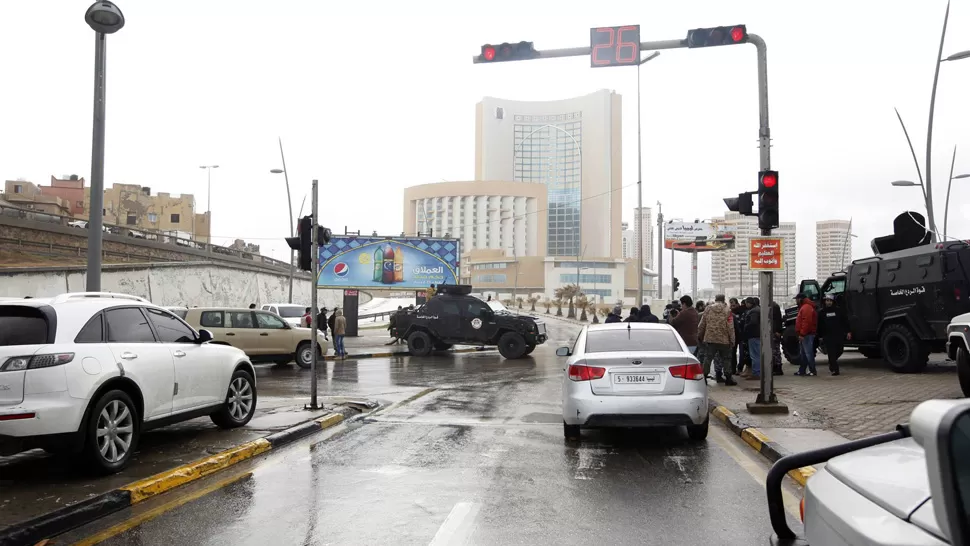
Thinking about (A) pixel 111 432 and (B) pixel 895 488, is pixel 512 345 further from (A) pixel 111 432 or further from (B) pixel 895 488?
(B) pixel 895 488

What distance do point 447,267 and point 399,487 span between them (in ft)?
119

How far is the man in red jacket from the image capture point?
15.1m

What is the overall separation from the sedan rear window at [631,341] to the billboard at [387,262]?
32124 millimetres

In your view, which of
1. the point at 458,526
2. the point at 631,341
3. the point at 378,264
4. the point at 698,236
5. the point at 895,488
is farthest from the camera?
the point at 698,236

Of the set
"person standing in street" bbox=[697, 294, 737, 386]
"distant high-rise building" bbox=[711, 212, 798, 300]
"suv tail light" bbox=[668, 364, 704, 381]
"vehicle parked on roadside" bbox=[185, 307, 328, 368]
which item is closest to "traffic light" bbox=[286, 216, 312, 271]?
"suv tail light" bbox=[668, 364, 704, 381]

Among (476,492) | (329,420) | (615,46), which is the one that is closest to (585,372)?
(476,492)

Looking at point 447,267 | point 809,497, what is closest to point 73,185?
point 447,267

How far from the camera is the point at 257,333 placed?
2006 cm

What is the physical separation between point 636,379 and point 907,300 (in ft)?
33.7

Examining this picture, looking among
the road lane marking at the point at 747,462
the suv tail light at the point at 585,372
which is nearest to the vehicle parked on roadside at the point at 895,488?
the road lane marking at the point at 747,462

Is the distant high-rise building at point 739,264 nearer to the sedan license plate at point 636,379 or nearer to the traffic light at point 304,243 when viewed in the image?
the traffic light at point 304,243

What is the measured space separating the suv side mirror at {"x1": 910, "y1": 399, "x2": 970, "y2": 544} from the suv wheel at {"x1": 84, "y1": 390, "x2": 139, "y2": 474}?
644 centimetres

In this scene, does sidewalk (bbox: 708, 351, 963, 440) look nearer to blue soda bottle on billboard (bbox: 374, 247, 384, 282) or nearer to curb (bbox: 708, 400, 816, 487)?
curb (bbox: 708, 400, 816, 487)

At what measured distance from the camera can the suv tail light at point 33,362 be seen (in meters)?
6.06
